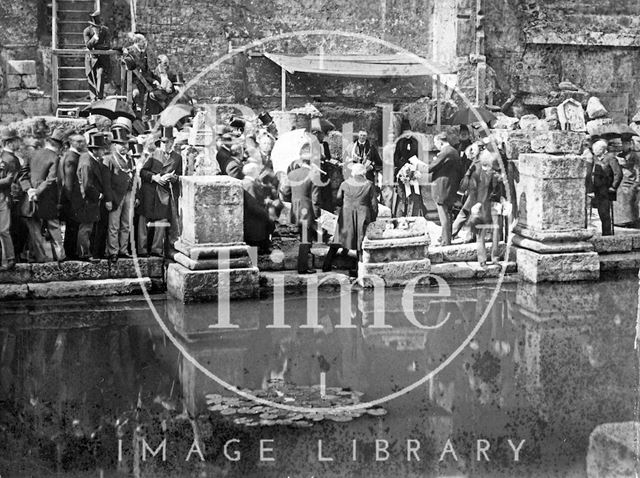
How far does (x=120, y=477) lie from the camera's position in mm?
6816

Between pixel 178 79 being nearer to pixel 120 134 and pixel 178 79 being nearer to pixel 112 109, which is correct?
pixel 112 109

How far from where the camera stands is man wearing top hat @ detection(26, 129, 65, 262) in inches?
459

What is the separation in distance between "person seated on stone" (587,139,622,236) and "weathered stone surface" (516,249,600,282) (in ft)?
3.45

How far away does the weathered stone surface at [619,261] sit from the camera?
13.5 metres

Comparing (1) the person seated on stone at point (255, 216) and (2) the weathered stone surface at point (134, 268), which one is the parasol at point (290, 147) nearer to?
(1) the person seated on stone at point (255, 216)

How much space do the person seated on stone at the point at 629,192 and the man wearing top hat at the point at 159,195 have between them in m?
6.52

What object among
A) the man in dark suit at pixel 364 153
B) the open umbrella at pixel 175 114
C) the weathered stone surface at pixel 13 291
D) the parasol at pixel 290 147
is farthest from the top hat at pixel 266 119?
the weathered stone surface at pixel 13 291

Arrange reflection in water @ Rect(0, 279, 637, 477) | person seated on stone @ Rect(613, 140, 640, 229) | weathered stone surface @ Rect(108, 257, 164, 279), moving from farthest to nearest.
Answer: person seated on stone @ Rect(613, 140, 640, 229), weathered stone surface @ Rect(108, 257, 164, 279), reflection in water @ Rect(0, 279, 637, 477)

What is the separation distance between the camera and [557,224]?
1295 cm

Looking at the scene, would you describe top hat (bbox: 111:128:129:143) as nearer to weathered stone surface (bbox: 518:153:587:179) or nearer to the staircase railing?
weathered stone surface (bbox: 518:153:587:179)

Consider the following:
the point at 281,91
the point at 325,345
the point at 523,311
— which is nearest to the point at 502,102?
the point at 281,91

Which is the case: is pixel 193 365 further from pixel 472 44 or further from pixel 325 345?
pixel 472 44

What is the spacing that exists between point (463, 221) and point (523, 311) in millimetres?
2346

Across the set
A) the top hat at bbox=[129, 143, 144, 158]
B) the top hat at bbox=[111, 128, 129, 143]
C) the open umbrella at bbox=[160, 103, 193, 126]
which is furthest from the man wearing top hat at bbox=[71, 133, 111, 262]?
the open umbrella at bbox=[160, 103, 193, 126]
